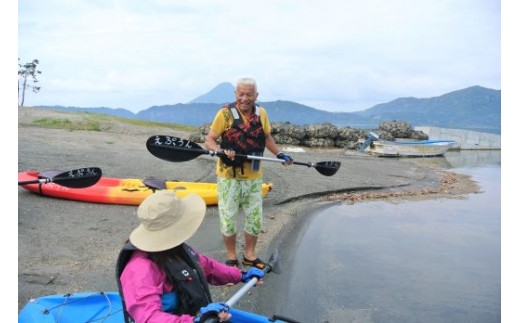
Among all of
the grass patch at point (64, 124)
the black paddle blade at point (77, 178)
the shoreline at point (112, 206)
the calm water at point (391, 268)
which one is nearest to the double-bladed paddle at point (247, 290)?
the calm water at point (391, 268)

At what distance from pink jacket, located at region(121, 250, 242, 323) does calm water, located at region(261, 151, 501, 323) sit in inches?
65.8

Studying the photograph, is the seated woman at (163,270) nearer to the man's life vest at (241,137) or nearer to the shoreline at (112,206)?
the shoreline at (112,206)

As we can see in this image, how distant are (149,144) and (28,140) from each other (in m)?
10.8

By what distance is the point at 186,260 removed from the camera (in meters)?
2.51

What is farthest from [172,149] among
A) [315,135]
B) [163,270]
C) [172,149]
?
[315,135]

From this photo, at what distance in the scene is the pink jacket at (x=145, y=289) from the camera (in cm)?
222

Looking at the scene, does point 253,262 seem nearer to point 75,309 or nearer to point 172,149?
point 172,149

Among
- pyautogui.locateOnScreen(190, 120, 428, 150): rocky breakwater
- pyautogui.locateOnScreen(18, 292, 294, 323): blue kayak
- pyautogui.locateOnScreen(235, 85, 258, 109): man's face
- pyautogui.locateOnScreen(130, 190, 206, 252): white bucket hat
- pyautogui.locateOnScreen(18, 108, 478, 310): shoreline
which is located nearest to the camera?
pyautogui.locateOnScreen(130, 190, 206, 252): white bucket hat

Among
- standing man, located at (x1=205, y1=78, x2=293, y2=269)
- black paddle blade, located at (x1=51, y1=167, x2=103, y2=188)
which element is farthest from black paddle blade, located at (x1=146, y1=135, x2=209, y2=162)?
black paddle blade, located at (x1=51, y1=167, x2=103, y2=188)

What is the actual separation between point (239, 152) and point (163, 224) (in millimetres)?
1946

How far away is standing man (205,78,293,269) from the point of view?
168 inches

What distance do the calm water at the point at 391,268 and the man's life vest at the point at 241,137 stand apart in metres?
1.24

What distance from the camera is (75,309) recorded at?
3.04 m

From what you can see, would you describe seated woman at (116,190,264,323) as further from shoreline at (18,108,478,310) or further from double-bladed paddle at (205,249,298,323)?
shoreline at (18,108,478,310)
